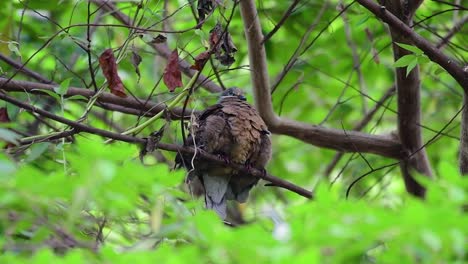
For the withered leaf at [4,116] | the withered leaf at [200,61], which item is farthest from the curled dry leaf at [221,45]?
the withered leaf at [4,116]

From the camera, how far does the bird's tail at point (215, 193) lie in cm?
464

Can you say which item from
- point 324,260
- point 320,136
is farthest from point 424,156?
point 324,260

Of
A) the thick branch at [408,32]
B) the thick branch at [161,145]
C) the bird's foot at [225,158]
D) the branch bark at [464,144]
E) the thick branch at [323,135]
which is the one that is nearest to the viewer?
the thick branch at [161,145]

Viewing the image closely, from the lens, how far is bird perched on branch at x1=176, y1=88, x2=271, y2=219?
4.64 meters

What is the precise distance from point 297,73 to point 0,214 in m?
3.94

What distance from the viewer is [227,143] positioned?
469 centimetres

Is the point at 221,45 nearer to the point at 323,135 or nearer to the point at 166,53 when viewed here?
the point at 323,135

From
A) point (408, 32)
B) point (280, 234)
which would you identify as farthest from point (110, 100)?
point (280, 234)

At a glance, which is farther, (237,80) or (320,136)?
(237,80)

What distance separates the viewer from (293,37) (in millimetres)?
5773

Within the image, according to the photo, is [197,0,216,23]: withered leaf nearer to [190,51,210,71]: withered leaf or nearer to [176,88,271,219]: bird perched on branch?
[190,51,210,71]: withered leaf

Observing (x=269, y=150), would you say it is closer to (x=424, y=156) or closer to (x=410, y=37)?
(x=424, y=156)

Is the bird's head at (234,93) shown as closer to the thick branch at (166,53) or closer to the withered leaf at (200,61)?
the thick branch at (166,53)

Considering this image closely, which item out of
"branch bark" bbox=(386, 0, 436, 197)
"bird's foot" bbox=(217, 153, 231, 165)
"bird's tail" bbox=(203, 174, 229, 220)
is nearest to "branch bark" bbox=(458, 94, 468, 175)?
"branch bark" bbox=(386, 0, 436, 197)
